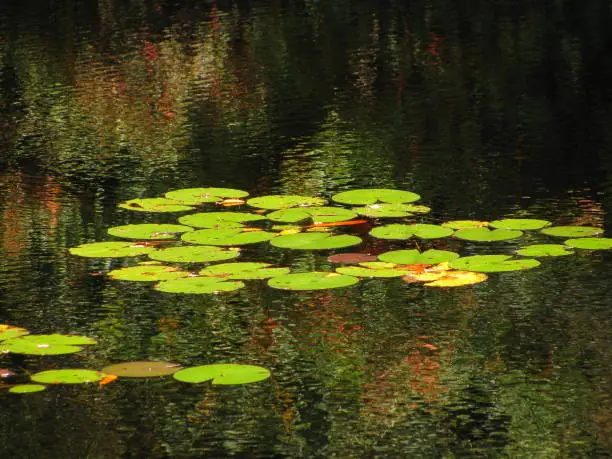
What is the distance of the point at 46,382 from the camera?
409 cm

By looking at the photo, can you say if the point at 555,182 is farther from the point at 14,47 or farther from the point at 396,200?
the point at 14,47

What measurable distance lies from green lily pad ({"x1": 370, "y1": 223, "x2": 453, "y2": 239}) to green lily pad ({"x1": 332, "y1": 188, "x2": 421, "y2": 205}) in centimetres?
47

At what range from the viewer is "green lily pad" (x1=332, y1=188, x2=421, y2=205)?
625cm

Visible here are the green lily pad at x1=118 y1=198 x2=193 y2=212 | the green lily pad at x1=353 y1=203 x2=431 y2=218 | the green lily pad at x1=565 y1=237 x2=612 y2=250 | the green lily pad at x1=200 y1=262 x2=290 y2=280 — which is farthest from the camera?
the green lily pad at x1=118 y1=198 x2=193 y2=212

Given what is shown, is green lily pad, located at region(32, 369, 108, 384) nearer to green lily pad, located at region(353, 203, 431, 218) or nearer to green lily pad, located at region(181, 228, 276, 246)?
green lily pad, located at region(181, 228, 276, 246)

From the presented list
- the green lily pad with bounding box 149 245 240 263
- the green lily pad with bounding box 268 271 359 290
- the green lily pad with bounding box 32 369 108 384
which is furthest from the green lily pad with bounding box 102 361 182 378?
the green lily pad with bounding box 149 245 240 263

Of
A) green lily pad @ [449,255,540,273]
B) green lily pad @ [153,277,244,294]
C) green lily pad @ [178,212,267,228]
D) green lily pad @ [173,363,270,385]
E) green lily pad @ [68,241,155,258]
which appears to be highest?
green lily pad @ [178,212,267,228]

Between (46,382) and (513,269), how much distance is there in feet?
6.36

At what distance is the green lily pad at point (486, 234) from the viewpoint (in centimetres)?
559

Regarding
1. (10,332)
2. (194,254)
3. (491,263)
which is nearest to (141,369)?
(10,332)

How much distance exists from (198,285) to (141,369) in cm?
86

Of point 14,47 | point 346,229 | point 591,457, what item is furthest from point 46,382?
point 14,47

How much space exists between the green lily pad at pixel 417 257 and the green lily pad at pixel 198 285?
644 millimetres

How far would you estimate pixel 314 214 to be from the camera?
601 cm
